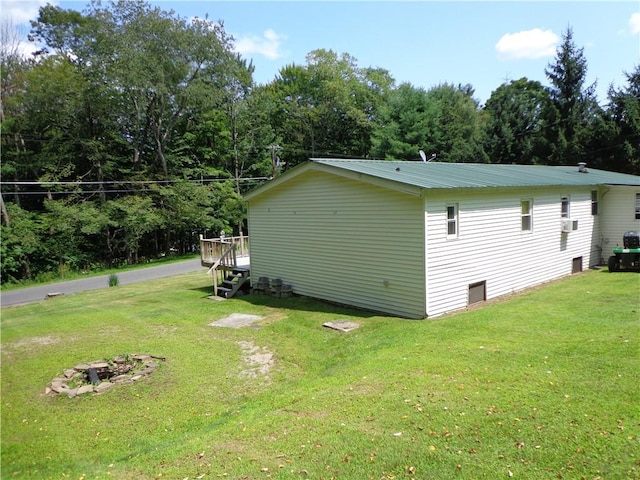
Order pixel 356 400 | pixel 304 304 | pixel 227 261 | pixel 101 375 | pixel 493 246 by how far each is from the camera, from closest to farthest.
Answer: pixel 356 400
pixel 101 375
pixel 493 246
pixel 304 304
pixel 227 261

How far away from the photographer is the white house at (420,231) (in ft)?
35.0

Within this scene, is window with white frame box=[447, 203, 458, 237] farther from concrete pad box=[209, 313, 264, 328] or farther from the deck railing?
the deck railing

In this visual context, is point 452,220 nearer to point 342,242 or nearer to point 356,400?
point 342,242

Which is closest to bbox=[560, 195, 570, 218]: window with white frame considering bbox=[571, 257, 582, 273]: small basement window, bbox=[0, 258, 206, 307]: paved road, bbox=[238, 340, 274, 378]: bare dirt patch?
bbox=[571, 257, 582, 273]: small basement window

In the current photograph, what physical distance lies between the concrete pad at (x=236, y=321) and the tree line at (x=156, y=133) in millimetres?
18635

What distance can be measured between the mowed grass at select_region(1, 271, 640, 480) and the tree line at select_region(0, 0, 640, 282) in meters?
17.9

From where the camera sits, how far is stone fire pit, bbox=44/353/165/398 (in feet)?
25.7

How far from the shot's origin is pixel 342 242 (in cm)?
1245

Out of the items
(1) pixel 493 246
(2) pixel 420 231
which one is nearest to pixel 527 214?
(1) pixel 493 246

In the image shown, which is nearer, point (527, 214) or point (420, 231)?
point (420, 231)

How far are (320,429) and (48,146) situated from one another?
2909 cm

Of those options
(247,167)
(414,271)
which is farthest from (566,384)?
(247,167)

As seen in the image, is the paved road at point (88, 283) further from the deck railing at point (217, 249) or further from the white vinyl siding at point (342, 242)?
the white vinyl siding at point (342, 242)

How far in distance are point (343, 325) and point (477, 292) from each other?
386 cm
